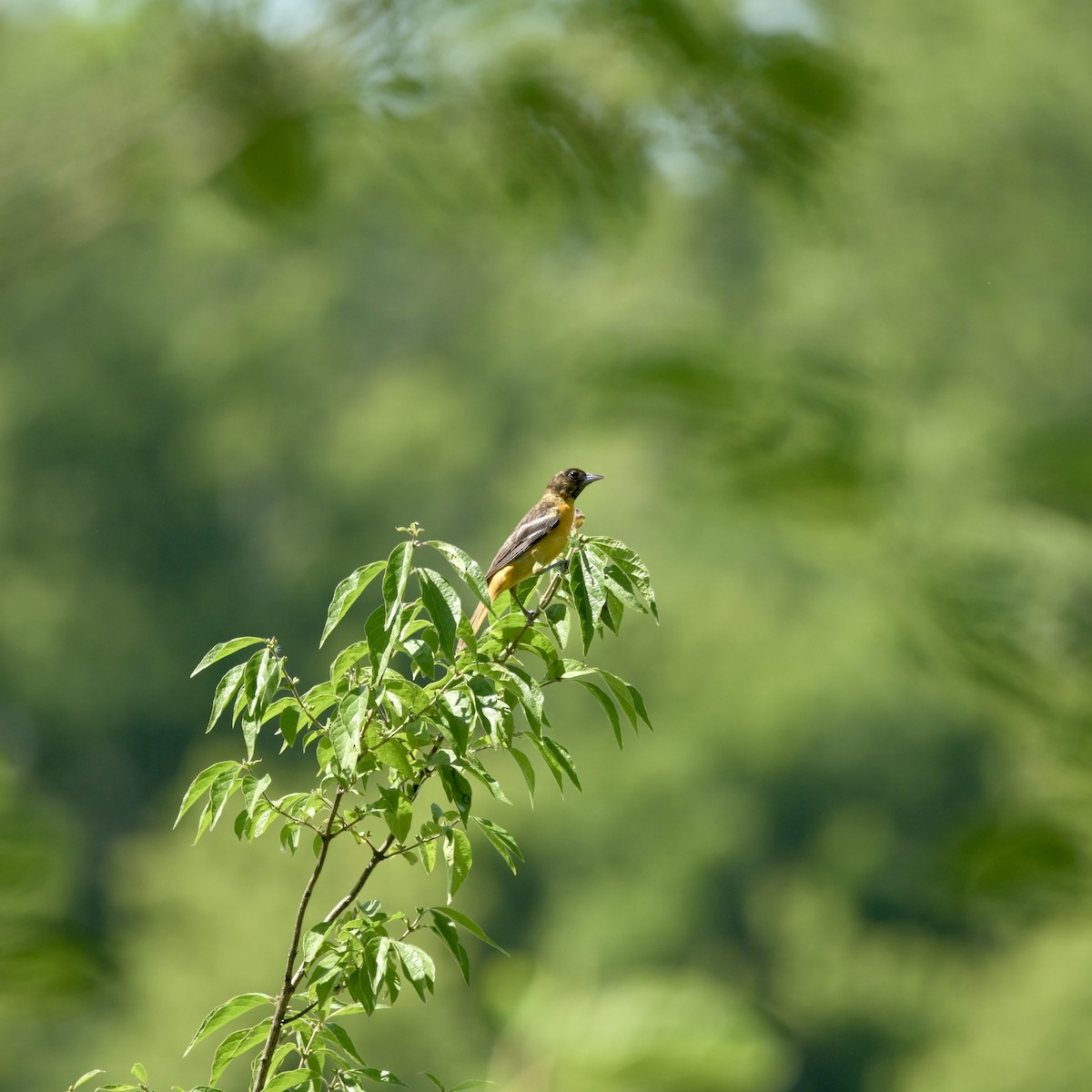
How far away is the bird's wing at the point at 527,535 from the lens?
639 centimetres

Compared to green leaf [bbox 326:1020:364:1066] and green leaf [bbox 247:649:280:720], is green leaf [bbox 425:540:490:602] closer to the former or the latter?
green leaf [bbox 247:649:280:720]

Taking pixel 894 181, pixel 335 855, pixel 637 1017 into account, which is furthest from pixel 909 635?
pixel 335 855

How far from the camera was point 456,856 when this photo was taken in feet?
10.6

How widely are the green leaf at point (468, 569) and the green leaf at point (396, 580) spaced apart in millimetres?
50

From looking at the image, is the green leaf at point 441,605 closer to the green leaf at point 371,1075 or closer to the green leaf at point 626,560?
the green leaf at point 626,560

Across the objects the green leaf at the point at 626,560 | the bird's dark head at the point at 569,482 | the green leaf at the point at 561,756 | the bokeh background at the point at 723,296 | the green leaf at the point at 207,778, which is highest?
the bird's dark head at the point at 569,482

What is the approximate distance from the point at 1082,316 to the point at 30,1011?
2.46 metres

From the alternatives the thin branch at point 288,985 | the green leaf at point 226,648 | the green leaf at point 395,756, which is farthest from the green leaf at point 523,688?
the green leaf at point 226,648

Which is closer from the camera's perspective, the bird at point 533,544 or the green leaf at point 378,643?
the green leaf at point 378,643

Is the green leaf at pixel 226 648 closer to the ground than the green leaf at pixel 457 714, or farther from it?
farther from it

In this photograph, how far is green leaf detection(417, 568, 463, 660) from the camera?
298cm

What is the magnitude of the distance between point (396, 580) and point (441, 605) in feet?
0.33

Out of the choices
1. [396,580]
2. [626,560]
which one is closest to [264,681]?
[396,580]

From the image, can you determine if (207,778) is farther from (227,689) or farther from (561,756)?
(561,756)
